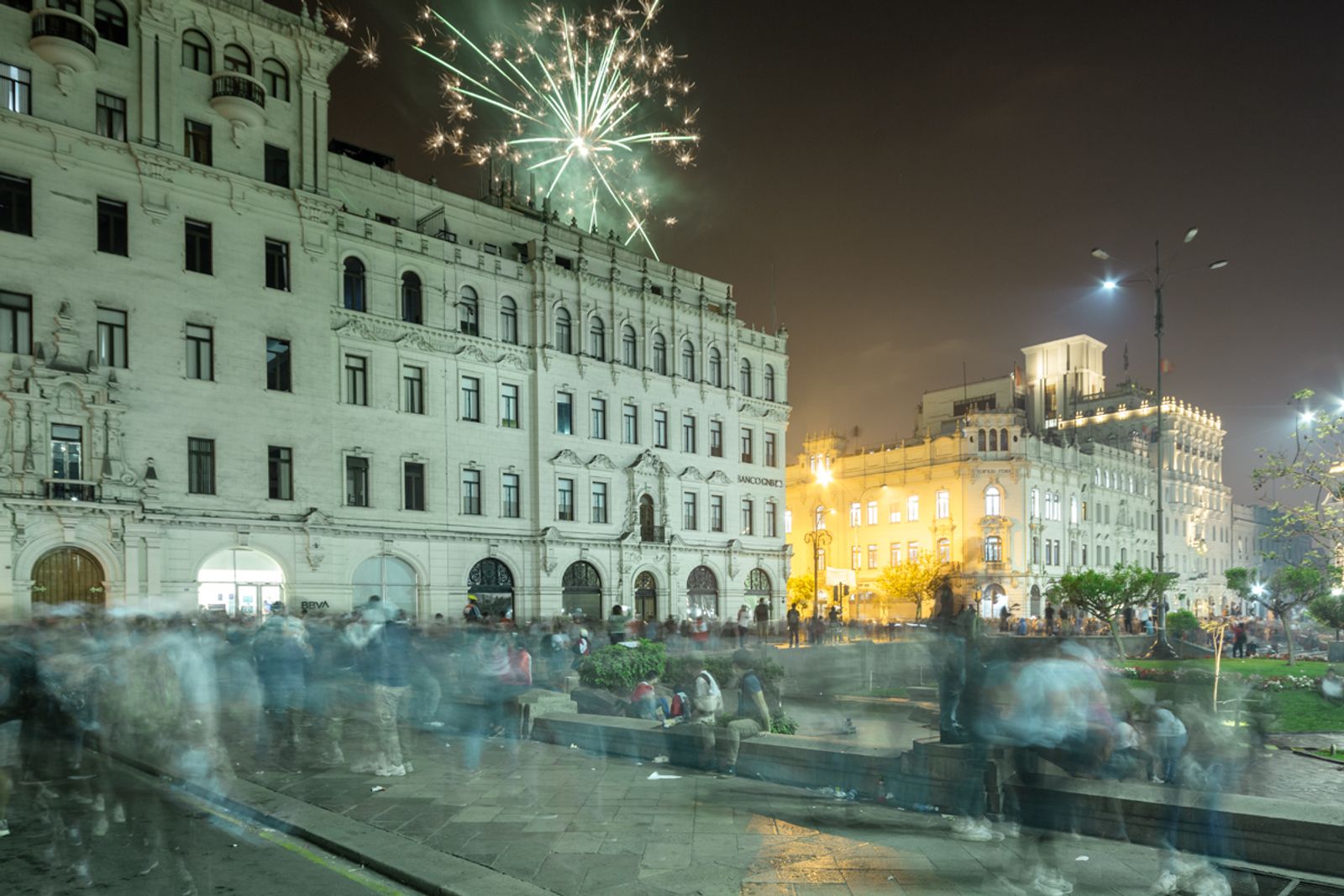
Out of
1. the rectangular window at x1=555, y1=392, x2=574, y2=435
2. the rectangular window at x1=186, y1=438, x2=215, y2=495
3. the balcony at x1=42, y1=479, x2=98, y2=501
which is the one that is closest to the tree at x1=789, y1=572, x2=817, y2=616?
the rectangular window at x1=555, y1=392, x2=574, y2=435

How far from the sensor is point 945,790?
353 inches

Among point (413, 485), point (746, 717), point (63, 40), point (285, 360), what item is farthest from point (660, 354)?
point (746, 717)

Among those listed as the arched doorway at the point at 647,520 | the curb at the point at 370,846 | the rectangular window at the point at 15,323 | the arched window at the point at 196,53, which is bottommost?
the curb at the point at 370,846

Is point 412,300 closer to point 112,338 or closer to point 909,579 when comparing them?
point 112,338

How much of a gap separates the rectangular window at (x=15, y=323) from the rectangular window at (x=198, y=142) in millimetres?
6621

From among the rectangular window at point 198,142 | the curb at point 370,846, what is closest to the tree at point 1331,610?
the curb at point 370,846

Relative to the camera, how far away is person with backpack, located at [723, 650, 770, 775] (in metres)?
11.1

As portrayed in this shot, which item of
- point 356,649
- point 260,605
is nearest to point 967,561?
point 356,649

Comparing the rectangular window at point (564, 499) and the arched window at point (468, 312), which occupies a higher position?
the arched window at point (468, 312)

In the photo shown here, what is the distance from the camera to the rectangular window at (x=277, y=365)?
3028cm

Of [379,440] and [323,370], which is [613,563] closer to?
[379,440]

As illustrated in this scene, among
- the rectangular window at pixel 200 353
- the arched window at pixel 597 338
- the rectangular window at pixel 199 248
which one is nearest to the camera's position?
the rectangular window at pixel 200 353

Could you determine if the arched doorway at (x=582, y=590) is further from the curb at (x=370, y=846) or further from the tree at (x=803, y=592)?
the curb at (x=370, y=846)

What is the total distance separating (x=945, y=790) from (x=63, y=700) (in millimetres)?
9185
